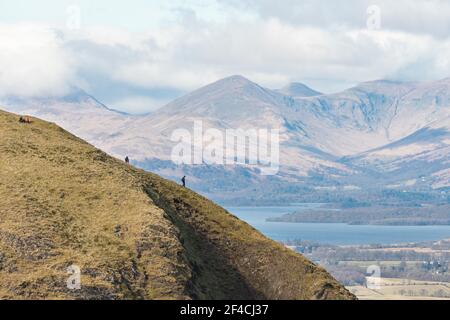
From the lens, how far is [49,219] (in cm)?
8338

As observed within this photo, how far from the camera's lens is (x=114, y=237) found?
273 feet

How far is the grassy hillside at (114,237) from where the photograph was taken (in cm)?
7738

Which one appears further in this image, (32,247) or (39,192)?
(39,192)

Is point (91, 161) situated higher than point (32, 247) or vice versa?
point (91, 161)

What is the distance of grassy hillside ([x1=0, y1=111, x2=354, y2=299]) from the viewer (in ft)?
254

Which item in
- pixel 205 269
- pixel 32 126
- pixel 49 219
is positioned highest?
pixel 32 126
